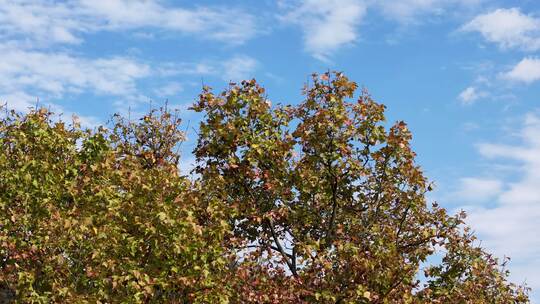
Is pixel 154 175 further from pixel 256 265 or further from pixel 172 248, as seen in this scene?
pixel 256 265

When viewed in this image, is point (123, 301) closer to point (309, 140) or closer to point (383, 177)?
point (309, 140)

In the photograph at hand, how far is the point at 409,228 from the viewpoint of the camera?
2648cm

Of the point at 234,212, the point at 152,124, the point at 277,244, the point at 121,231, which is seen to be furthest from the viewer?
the point at 152,124

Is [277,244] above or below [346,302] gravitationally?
above

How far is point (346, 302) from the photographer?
22.3 meters

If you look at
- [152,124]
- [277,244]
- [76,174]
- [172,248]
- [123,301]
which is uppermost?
[152,124]

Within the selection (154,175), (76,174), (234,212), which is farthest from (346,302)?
(76,174)

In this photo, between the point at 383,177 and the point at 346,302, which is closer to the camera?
the point at 346,302

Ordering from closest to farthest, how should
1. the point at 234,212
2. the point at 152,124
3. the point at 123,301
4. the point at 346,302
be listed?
1. the point at 123,301
2. the point at 346,302
3. the point at 234,212
4. the point at 152,124

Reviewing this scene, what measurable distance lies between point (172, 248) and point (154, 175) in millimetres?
2720

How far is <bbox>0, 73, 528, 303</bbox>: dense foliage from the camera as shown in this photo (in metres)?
19.6

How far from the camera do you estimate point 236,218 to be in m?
25.8

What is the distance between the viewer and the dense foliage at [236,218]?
19562 mm

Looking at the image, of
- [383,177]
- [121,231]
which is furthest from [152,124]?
[121,231]
